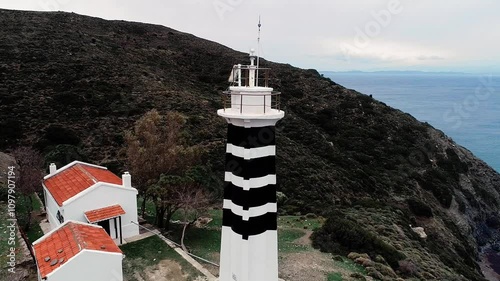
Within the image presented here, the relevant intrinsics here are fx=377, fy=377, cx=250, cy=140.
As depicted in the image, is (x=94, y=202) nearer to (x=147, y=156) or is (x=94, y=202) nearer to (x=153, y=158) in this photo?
(x=147, y=156)

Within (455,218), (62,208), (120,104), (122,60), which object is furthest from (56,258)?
(122,60)

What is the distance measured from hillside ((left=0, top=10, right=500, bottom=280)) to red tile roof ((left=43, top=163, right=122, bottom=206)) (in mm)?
4703

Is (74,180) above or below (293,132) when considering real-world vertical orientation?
above

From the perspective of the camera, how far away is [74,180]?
16062mm

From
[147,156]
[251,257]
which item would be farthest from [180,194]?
[251,257]

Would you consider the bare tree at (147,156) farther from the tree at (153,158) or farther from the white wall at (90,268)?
the white wall at (90,268)

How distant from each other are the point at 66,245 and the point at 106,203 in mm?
3786

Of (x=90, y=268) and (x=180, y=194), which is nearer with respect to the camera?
(x=90, y=268)

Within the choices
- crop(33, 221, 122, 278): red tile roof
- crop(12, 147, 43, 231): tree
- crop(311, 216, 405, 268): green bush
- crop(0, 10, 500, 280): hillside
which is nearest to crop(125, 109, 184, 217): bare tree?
crop(0, 10, 500, 280): hillside

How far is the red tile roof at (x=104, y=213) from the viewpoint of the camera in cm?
1409

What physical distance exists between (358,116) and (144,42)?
2992 centimetres

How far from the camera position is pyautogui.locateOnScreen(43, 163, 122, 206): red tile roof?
15.0 metres

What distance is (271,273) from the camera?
636 centimetres

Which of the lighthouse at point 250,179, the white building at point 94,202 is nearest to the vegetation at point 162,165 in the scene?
the white building at point 94,202
